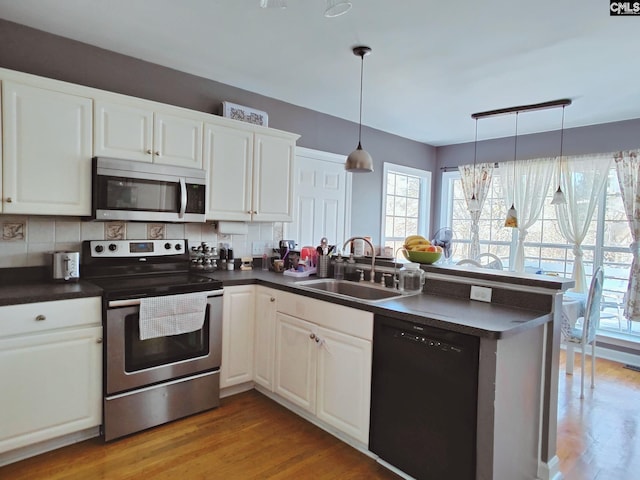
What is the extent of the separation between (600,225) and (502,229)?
113cm

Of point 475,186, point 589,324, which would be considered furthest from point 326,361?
point 475,186

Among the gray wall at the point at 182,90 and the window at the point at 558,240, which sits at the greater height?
the gray wall at the point at 182,90

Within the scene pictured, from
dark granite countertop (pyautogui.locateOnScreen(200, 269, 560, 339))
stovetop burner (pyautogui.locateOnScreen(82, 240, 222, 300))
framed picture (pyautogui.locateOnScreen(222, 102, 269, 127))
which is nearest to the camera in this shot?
dark granite countertop (pyautogui.locateOnScreen(200, 269, 560, 339))

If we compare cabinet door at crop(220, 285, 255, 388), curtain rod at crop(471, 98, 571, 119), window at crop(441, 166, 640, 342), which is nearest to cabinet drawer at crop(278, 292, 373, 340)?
cabinet door at crop(220, 285, 255, 388)

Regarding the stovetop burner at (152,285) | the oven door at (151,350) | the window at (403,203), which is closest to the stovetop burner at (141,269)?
the stovetop burner at (152,285)

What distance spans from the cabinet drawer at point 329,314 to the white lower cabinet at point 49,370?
1.15 metres

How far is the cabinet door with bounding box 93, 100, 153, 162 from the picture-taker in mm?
2500

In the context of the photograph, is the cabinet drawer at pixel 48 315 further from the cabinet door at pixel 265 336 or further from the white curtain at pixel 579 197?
the white curtain at pixel 579 197

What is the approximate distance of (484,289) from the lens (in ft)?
7.31

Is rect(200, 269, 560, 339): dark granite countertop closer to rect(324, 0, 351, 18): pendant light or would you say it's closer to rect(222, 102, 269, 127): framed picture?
rect(324, 0, 351, 18): pendant light

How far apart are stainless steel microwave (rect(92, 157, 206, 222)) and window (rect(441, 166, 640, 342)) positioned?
388 cm

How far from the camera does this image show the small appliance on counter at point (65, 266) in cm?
246

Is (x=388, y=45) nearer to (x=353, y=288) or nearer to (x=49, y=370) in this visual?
(x=353, y=288)

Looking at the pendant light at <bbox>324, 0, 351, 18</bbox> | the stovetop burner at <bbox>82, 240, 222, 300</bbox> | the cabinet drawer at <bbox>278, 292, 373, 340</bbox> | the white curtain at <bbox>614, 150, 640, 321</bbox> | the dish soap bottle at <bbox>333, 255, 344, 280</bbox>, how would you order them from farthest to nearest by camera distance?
the white curtain at <bbox>614, 150, 640, 321</bbox> < the dish soap bottle at <bbox>333, 255, 344, 280</bbox> < the stovetop burner at <bbox>82, 240, 222, 300</bbox> < the cabinet drawer at <bbox>278, 292, 373, 340</bbox> < the pendant light at <bbox>324, 0, 351, 18</bbox>
